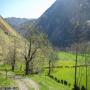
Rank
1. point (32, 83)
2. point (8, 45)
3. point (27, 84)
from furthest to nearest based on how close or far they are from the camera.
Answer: point (8, 45) → point (32, 83) → point (27, 84)

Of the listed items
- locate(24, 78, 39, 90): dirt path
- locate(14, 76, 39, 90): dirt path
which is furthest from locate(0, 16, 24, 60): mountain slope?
locate(14, 76, 39, 90): dirt path

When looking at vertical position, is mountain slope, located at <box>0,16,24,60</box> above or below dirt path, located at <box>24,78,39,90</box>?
above

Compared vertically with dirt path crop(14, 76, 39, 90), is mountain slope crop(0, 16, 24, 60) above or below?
above

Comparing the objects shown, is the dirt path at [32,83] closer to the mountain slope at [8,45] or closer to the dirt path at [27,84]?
the dirt path at [27,84]

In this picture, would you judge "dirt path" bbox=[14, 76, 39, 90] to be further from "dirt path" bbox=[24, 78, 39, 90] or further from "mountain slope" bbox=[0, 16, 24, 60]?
"mountain slope" bbox=[0, 16, 24, 60]

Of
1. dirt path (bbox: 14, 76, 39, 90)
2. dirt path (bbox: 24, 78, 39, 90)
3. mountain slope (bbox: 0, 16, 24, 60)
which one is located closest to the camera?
dirt path (bbox: 14, 76, 39, 90)

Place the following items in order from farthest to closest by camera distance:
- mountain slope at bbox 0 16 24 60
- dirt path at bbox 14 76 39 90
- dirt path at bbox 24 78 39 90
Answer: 1. mountain slope at bbox 0 16 24 60
2. dirt path at bbox 24 78 39 90
3. dirt path at bbox 14 76 39 90

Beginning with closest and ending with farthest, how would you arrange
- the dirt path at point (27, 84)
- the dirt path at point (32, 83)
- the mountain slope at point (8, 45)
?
the dirt path at point (27, 84), the dirt path at point (32, 83), the mountain slope at point (8, 45)

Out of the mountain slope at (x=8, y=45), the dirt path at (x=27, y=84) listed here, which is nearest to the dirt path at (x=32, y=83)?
the dirt path at (x=27, y=84)

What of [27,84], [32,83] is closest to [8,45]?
[32,83]

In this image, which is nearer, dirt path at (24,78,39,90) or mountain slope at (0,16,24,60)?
dirt path at (24,78,39,90)

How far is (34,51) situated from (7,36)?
6606 centimetres

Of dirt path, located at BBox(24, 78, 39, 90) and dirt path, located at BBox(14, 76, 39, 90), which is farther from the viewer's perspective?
dirt path, located at BBox(24, 78, 39, 90)

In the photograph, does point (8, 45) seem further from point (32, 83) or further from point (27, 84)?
point (27, 84)
